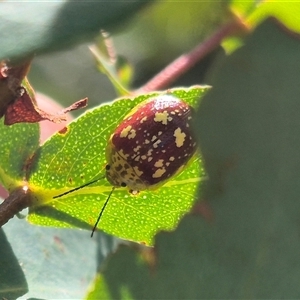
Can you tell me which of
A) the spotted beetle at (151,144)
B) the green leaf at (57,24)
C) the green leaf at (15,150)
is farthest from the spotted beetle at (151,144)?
the green leaf at (57,24)

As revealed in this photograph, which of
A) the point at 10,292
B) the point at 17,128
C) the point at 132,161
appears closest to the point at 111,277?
the point at 10,292

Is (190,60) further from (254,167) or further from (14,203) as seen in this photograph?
(254,167)

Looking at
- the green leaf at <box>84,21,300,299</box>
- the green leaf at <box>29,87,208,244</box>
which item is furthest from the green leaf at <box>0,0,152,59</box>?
the green leaf at <box>29,87,208,244</box>

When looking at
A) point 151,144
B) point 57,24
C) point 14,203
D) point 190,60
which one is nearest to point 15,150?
point 14,203

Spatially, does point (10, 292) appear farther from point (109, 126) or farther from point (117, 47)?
point (117, 47)

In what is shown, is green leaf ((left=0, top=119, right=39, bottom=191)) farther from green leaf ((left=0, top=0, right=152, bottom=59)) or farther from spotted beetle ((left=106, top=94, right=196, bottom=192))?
green leaf ((left=0, top=0, right=152, bottom=59))

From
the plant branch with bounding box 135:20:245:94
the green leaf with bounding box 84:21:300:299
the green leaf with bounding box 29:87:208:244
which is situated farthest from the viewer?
the plant branch with bounding box 135:20:245:94

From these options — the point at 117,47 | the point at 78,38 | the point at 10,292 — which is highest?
the point at 78,38

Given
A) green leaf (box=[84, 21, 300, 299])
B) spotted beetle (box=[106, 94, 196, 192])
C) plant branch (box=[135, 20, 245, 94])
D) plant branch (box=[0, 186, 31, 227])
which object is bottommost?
plant branch (box=[135, 20, 245, 94])
